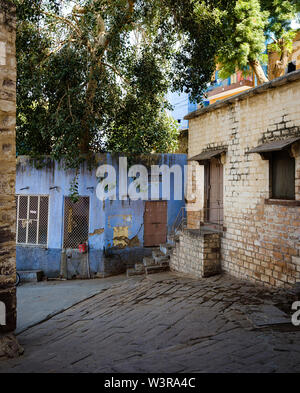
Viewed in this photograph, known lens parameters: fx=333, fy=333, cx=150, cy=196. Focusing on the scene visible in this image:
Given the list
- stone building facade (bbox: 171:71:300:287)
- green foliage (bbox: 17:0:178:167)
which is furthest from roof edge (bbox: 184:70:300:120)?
green foliage (bbox: 17:0:178:167)

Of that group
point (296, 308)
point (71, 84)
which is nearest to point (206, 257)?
point (296, 308)

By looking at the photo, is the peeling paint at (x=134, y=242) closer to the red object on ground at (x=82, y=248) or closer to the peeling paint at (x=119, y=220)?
the peeling paint at (x=119, y=220)

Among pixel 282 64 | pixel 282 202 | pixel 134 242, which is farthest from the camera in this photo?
pixel 282 64

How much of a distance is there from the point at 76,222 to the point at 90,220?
1.75 feet

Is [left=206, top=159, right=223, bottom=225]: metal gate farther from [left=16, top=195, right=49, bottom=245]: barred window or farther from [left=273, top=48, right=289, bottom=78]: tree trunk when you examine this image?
[left=273, top=48, right=289, bottom=78]: tree trunk

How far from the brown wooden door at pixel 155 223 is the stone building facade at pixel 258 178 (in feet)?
7.25

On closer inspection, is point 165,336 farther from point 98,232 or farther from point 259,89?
point 98,232

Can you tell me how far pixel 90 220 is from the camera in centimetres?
1180

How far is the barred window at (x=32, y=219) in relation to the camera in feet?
39.2

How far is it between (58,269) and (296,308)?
27.3ft

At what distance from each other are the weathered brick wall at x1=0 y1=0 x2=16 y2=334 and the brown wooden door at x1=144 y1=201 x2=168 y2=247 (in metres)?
7.53

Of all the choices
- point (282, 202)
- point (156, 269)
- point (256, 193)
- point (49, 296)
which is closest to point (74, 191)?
point (49, 296)

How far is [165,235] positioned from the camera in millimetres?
12539
